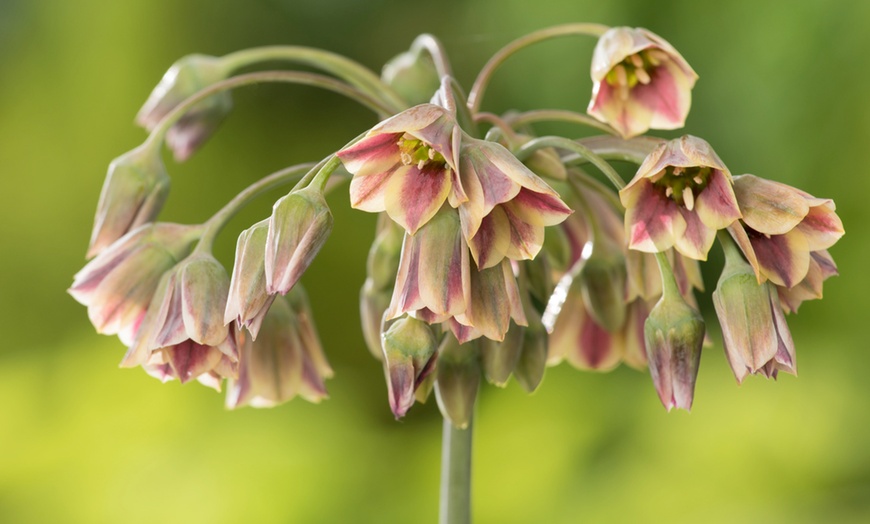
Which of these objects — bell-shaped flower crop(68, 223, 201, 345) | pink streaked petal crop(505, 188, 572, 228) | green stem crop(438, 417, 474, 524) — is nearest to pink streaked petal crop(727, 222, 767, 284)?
pink streaked petal crop(505, 188, 572, 228)

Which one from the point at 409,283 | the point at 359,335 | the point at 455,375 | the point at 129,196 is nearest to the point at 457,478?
the point at 455,375

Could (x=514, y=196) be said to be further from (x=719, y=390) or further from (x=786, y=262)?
(x=719, y=390)

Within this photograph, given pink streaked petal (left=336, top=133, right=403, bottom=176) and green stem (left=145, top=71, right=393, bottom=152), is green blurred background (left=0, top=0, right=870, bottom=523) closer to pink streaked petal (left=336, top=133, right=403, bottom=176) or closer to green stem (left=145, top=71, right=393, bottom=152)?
green stem (left=145, top=71, right=393, bottom=152)

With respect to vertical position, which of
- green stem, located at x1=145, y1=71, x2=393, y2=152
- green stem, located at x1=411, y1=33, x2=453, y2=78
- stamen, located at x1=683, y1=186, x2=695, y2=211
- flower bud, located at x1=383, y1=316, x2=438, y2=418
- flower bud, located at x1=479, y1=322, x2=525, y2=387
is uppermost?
green stem, located at x1=411, y1=33, x2=453, y2=78

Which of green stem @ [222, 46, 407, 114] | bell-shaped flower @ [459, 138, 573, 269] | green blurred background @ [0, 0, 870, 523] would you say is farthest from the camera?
green blurred background @ [0, 0, 870, 523]

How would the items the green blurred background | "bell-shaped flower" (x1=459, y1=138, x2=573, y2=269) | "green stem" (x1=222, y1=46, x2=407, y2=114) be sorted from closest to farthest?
"bell-shaped flower" (x1=459, y1=138, x2=573, y2=269) < "green stem" (x1=222, y1=46, x2=407, y2=114) < the green blurred background

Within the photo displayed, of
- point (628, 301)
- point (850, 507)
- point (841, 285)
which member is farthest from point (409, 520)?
point (628, 301)

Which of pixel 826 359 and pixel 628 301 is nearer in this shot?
pixel 628 301
